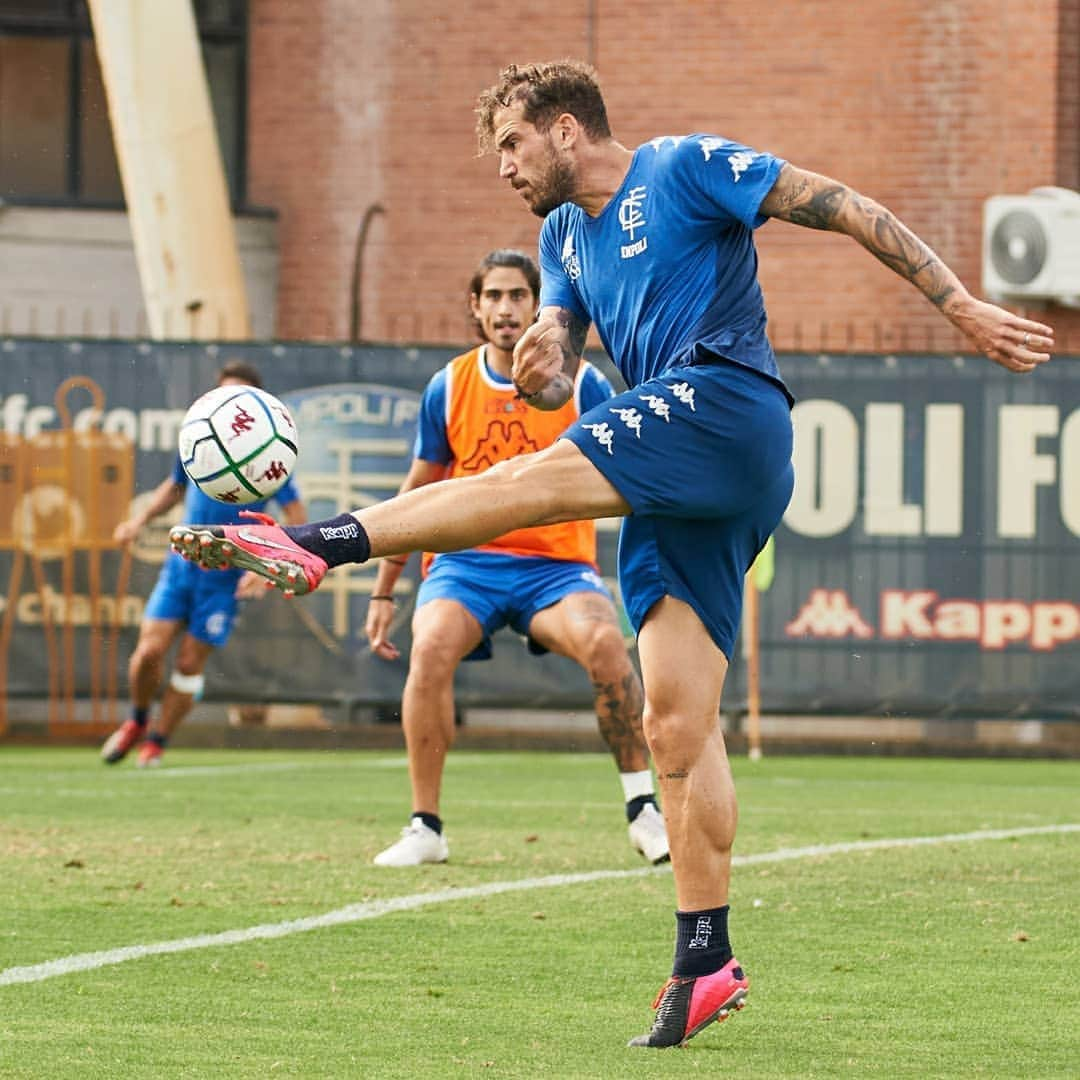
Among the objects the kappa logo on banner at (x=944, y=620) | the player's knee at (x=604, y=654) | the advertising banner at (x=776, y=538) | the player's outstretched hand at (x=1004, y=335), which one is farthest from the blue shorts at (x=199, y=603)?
the player's outstretched hand at (x=1004, y=335)

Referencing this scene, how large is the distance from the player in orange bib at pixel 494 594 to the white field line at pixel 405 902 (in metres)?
0.56

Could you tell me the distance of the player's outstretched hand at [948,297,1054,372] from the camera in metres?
Result: 5.25

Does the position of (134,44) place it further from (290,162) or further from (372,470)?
(372,470)

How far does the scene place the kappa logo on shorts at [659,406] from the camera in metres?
5.38

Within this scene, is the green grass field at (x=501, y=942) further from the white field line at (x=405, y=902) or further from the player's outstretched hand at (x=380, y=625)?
the player's outstretched hand at (x=380, y=625)

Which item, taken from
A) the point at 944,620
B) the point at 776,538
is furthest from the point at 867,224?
the point at 944,620

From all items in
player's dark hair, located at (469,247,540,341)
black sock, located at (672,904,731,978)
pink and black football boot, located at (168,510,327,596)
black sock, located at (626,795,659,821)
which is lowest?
black sock, located at (626,795,659,821)

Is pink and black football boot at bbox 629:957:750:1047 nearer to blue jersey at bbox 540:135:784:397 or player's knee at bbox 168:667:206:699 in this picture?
blue jersey at bbox 540:135:784:397

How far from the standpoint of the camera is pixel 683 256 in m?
5.62

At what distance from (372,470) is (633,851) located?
702 cm

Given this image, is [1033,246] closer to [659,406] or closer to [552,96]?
[552,96]

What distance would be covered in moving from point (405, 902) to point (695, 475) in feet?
9.36

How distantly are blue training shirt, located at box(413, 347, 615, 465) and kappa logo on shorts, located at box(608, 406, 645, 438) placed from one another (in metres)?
3.87

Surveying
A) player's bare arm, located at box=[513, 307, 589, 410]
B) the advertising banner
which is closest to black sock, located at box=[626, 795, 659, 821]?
player's bare arm, located at box=[513, 307, 589, 410]
